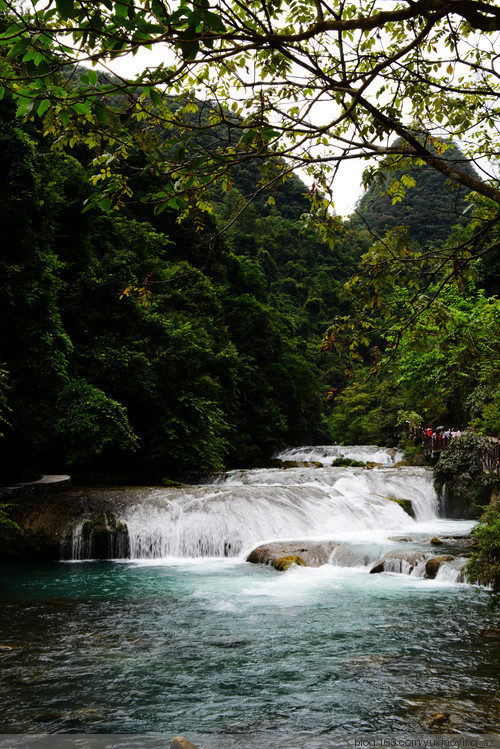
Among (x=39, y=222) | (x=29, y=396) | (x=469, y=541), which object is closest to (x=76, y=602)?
(x=29, y=396)

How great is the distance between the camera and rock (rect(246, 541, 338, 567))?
1112cm

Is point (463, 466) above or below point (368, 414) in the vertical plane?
below

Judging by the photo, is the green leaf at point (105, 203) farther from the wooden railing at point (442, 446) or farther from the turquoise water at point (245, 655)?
the wooden railing at point (442, 446)

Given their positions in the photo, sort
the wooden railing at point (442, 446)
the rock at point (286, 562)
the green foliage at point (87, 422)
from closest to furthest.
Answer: the rock at point (286, 562) → the green foliage at point (87, 422) → the wooden railing at point (442, 446)

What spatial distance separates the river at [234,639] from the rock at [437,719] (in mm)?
19

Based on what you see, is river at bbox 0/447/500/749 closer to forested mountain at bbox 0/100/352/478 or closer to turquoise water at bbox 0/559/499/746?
turquoise water at bbox 0/559/499/746

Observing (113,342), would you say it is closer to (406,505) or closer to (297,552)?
(297,552)

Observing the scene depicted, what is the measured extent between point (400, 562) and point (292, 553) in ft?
6.85

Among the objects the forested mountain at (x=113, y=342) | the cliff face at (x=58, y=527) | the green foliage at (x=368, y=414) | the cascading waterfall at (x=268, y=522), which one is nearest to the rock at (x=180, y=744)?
the forested mountain at (x=113, y=342)

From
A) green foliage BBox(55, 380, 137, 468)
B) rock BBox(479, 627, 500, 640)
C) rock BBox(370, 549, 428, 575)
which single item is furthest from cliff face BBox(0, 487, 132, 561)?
rock BBox(479, 627, 500, 640)

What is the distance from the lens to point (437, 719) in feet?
14.9

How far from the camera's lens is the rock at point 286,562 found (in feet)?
34.9

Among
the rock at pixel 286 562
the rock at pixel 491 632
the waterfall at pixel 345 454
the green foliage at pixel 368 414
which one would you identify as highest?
the green foliage at pixel 368 414

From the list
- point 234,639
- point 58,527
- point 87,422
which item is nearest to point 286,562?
point 234,639
